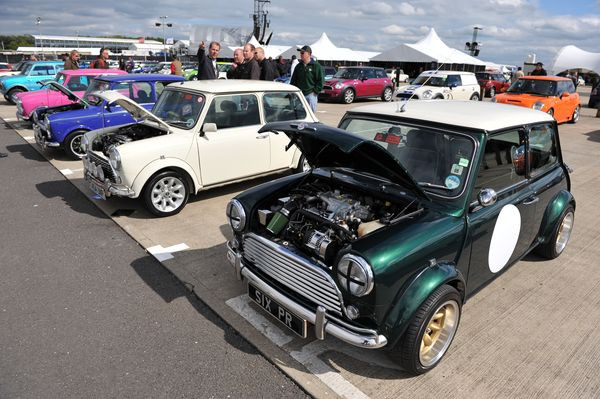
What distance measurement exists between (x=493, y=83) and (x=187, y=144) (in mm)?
23872

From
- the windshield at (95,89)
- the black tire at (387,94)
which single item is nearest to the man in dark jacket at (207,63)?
the windshield at (95,89)

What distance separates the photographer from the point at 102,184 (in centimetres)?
520

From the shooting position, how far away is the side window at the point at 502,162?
10.00 ft

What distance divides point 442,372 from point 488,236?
1.05 meters

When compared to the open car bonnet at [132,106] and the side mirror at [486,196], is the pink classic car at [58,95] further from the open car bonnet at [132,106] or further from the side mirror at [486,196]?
the side mirror at [486,196]

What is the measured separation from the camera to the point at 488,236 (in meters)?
3.06

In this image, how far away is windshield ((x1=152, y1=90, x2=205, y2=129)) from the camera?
5.52 meters

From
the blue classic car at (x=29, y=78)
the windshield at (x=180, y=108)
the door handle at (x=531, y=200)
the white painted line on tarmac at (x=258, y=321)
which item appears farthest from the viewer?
the blue classic car at (x=29, y=78)

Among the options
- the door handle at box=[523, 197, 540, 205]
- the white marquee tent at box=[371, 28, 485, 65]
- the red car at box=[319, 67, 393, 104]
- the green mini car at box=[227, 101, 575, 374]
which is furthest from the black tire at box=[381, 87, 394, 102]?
the door handle at box=[523, 197, 540, 205]

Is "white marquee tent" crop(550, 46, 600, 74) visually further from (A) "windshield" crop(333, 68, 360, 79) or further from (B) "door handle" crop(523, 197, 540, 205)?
(B) "door handle" crop(523, 197, 540, 205)

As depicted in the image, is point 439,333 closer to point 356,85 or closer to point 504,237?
point 504,237

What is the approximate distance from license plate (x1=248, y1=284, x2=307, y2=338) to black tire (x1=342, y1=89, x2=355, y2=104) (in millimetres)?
15960

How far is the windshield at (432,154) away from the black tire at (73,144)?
6617mm

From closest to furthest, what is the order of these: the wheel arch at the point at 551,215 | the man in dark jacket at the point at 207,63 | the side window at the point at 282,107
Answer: the wheel arch at the point at 551,215
the side window at the point at 282,107
the man in dark jacket at the point at 207,63
